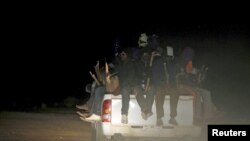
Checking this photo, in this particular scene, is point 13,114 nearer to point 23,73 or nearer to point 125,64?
point 125,64

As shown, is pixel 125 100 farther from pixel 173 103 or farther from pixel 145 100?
pixel 173 103

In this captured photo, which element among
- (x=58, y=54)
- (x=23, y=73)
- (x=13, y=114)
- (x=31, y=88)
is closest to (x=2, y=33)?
(x=58, y=54)

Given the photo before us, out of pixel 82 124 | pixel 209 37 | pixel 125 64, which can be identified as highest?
pixel 209 37

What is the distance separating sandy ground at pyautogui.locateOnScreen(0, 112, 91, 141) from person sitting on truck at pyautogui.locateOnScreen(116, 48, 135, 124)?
3682 millimetres

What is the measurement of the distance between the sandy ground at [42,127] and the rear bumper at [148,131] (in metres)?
3.72

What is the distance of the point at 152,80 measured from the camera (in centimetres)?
1455

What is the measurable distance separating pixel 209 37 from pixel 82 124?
29.6m

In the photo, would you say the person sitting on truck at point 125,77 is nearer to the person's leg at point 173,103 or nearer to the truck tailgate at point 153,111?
the truck tailgate at point 153,111

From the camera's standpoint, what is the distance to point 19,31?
A: 95438mm

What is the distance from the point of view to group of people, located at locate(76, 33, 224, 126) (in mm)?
14102

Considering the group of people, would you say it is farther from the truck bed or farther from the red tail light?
the red tail light

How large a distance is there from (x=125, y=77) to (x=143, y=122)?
1.02 meters

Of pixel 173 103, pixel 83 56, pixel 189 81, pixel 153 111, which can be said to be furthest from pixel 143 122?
pixel 83 56

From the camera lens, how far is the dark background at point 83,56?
37.8m
